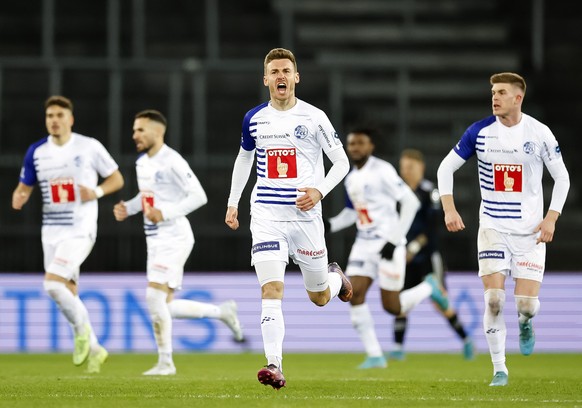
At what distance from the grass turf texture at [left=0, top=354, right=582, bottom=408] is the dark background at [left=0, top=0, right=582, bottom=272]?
255 cm

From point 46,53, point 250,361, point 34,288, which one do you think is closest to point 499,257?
point 250,361

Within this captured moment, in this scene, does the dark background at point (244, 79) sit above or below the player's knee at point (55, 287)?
above

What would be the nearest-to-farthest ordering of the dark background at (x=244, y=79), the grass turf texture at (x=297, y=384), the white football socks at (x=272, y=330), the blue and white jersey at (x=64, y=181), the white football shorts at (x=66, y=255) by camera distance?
the grass turf texture at (x=297, y=384) → the white football socks at (x=272, y=330) → the white football shorts at (x=66, y=255) → the blue and white jersey at (x=64, y=181) → the dark background at (x=244, y=79)

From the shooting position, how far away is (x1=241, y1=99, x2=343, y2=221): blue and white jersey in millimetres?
8391

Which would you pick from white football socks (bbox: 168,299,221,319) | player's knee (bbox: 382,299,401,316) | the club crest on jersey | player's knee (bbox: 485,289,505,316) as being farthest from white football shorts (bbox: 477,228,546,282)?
player's knee (bbox: 382,299,401,316)

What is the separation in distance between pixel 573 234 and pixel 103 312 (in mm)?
6158

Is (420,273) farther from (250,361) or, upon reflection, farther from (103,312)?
(103,312)

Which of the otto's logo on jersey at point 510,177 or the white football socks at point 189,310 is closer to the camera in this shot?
the otto's logo on jersey at point 510,177

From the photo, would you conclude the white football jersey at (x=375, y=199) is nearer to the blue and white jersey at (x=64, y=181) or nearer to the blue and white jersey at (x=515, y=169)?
the blue and white jersey at (x=64, y=181)

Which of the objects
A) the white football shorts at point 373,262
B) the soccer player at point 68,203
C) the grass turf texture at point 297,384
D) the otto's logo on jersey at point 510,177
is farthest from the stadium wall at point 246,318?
the otto's logo on jersey at point 510,177

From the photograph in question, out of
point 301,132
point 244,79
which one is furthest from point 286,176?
point 244,79

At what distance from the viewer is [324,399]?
786cm

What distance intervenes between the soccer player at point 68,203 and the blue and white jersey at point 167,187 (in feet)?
1.81

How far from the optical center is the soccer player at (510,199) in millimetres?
8992
